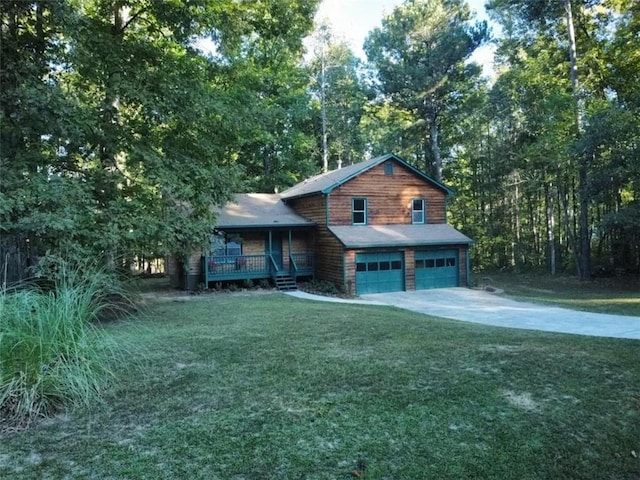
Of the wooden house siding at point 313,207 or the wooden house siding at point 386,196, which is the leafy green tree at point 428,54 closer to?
the wooden house siding at point 386,196

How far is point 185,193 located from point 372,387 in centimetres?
724

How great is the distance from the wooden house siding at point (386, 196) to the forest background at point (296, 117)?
4.22 m

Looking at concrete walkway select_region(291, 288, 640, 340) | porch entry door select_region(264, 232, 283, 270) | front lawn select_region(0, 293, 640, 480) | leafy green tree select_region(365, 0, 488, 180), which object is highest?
leafy green tree select_region(365, 0, 488, 180)

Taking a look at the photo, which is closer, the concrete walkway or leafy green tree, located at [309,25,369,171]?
the concrete walkway

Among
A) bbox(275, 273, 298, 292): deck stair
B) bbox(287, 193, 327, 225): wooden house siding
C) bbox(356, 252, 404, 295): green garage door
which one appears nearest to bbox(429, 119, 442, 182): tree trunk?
bbox(356, 252, 404, 295): green garage door

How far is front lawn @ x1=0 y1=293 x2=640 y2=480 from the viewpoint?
299 cm

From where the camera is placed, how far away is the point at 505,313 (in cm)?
1150

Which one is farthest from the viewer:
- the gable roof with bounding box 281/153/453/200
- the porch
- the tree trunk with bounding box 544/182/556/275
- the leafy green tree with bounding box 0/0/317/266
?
the tree trunk with bounding box 544/182/556/275

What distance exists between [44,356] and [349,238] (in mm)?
14143

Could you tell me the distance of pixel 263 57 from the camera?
76.3 ft

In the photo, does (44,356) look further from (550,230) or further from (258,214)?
(550,230)

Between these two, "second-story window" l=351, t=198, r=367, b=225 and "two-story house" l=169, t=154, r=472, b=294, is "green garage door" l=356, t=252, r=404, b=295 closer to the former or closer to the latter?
"two-story house" l=169, t=154, r=472, b=294

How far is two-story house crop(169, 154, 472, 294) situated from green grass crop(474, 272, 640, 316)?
3.00 metres

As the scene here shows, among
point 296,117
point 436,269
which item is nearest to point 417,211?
point 436,269
